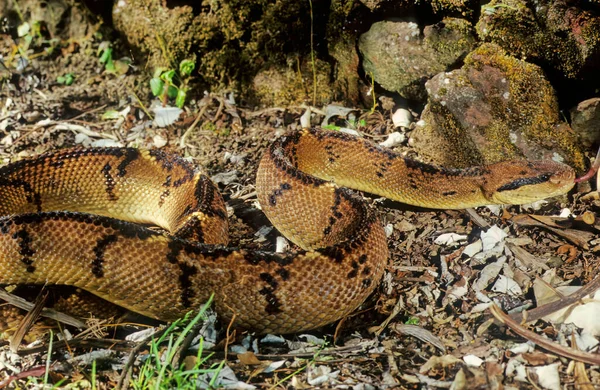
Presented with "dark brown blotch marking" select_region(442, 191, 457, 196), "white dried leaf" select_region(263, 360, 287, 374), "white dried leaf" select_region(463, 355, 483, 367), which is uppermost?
"dark brown blotch marking" select_region(442, 191, 457, 196)

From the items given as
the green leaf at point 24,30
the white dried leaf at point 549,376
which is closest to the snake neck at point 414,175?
the white dried leaf at point 549,376

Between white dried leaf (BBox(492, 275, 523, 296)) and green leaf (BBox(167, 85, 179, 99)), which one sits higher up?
green leaf (BBox(167, 85, 179, 99))

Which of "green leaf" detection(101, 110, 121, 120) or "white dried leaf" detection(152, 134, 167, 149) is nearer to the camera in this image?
"white dried leaf" detection(152, 134, 167, 149)

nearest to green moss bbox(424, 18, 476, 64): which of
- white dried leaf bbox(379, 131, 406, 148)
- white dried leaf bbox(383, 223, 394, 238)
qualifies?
white dried leaf bbox(379, 131, 406, 148)

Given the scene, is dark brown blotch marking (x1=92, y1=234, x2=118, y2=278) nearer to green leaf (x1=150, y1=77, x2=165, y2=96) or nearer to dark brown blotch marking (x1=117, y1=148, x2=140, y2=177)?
dark brown blotch marking (x1=117, y1=148, x2=140, y2=177)

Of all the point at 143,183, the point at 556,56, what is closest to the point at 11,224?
the point at 143,183

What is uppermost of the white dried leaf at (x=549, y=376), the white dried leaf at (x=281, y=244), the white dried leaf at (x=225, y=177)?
the white dried leaf at (x=225, y=177)

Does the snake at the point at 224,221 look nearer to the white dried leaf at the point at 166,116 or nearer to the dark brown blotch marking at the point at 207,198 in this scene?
the dark brown blotch marking at the point at 207,198
